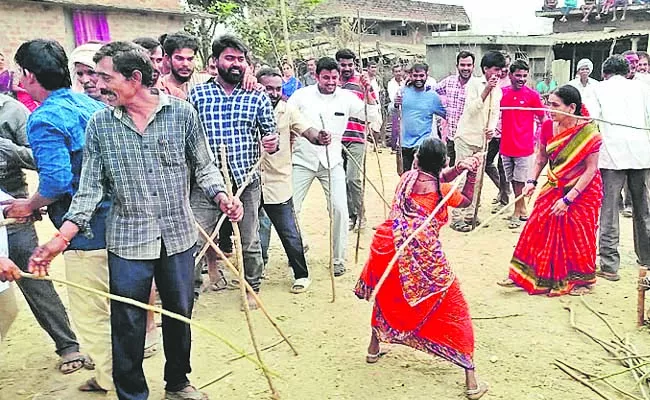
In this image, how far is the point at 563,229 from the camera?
4770 mm

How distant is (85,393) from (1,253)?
1.08 metres

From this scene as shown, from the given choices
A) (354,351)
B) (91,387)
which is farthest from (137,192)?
(354,351)

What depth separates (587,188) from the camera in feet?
15.3

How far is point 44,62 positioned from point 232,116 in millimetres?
1386

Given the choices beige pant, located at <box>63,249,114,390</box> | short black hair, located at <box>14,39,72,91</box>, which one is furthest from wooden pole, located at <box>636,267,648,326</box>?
short black hair, located at <box>14,39,72,91</box>

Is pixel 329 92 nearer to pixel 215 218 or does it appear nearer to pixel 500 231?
pixel 215 218

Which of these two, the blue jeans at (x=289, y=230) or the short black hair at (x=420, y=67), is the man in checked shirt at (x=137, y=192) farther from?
the short black hair at (x=420, y=67)

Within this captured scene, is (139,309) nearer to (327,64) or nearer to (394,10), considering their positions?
(327,64)

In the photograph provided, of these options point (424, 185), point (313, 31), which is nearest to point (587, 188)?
point (424, 185)

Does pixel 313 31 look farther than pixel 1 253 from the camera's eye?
Yes

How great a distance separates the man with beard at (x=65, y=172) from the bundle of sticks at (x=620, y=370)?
2576 millimetres

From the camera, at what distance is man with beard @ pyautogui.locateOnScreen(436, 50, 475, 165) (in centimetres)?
691

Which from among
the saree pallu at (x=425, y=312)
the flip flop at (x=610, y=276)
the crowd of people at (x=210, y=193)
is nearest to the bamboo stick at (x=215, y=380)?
the crowd of people at (x=210, y=193)

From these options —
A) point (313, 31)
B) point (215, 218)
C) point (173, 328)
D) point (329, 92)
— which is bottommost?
point (173, 328)
